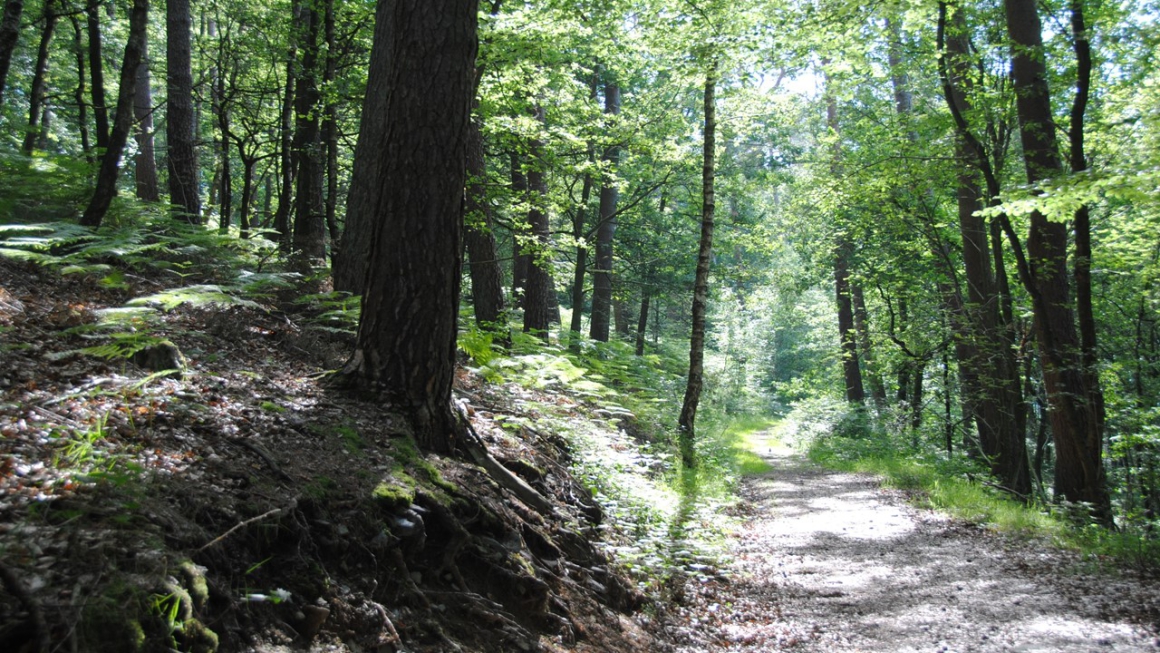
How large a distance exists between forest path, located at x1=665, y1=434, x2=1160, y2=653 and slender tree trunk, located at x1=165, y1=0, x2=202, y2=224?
956 cm

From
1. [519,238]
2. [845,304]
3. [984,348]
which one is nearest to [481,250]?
[519,238]

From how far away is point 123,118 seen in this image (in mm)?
7297

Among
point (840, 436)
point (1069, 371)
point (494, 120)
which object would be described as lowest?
point (840, 436)

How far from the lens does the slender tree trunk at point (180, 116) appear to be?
1083 cm

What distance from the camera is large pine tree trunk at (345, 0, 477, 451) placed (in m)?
4.64

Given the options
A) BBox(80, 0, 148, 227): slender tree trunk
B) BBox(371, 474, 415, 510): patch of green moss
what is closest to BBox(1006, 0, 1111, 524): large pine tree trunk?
BBox(371, 474, 415, 510): patch of green moss

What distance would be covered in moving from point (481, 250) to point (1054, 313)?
27.9 ft

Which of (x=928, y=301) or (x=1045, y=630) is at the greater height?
(x=928, y=301)

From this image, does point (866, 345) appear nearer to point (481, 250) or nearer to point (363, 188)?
point (481, 250)

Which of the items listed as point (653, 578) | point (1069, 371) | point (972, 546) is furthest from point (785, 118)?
point (653, 578)

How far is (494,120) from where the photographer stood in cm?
980

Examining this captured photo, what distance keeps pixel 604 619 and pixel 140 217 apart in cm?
810

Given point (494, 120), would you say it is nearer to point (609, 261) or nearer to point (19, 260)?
point (19, 260)

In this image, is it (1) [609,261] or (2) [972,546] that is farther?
(1) [609,261]
